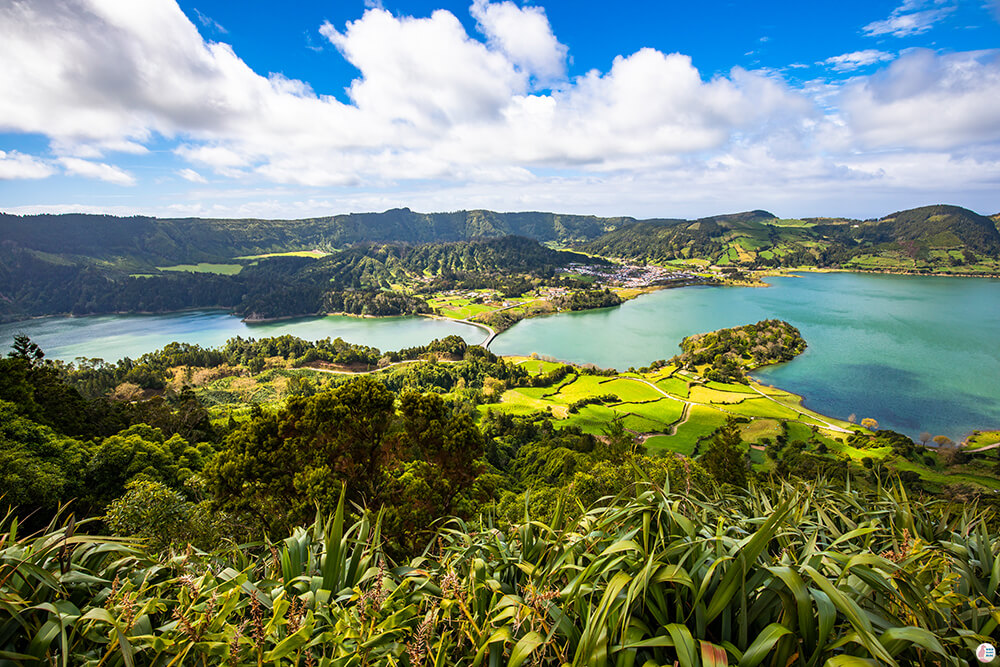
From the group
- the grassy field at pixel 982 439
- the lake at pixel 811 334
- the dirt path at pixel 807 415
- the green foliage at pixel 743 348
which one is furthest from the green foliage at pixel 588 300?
the grassy field at pixel 982 439

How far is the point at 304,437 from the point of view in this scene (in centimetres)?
972

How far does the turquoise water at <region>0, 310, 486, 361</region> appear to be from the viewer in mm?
81938

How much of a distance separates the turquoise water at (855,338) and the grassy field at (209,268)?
407 ft

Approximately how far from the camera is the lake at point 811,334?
49.2m

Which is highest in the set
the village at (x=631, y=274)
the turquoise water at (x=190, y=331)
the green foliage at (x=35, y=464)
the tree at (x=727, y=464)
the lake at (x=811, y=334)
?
the green foliage at (x=35, y=464)

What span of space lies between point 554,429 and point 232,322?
100 meters

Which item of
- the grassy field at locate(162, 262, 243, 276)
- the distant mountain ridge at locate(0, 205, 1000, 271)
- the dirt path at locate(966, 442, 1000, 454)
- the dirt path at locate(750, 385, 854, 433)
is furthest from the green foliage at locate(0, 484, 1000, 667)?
the distant mountain ridge at locate(0, 205, 1000, 271)

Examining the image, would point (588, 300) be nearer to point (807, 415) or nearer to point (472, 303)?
point (472, 303)

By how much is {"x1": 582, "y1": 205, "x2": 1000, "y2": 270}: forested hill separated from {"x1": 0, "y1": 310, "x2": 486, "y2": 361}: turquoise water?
132 metres

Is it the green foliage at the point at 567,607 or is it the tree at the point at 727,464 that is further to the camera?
the tree at the point at 727,464

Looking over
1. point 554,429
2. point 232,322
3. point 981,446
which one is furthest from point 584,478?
point 232,322

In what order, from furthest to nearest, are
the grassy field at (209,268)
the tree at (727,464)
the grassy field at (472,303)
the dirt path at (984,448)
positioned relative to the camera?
the grassy field at (209,268), the grassy field at (472,303), the dirt path at (984,448), the tree at (727,464)

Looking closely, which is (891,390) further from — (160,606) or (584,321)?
(160,606)

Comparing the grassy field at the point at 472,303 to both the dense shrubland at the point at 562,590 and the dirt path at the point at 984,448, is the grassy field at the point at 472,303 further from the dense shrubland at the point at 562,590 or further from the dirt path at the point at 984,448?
the dense shrubland at the point at 562,590
